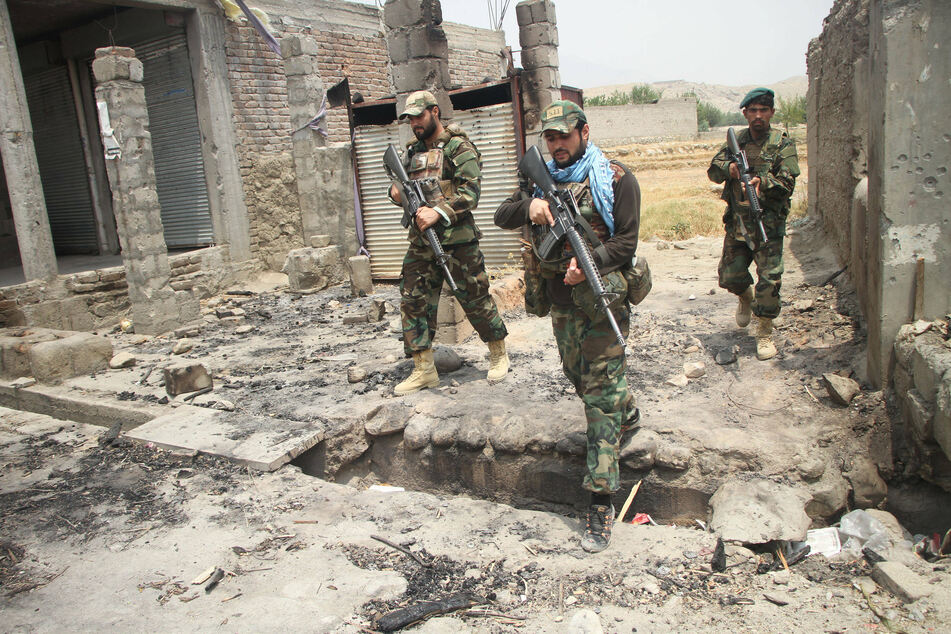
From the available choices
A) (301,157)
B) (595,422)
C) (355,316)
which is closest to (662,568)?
(595,422)

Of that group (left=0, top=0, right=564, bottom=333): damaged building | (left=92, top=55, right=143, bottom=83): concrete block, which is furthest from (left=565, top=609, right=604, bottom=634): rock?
(left=92, top=55, right=143, bottom=83): concrete block

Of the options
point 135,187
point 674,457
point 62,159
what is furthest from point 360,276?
point 62,159

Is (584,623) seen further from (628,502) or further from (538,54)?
(538,54)

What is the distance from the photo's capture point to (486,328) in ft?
14.9

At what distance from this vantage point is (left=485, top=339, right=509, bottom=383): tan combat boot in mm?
4613

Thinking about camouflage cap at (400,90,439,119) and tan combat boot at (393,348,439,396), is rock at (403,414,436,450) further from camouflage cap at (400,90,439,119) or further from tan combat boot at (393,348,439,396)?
camouflage cap at (400,90,439,119)

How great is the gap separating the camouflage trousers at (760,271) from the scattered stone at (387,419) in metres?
2.43

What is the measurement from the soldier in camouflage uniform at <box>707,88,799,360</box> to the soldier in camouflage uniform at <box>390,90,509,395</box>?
168 cm

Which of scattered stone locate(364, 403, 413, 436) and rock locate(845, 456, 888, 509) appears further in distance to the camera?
scattered stone locate(364, 403, 413, 436)

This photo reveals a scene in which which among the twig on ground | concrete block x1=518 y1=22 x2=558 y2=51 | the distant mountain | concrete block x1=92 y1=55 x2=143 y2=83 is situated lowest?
the twig on ground

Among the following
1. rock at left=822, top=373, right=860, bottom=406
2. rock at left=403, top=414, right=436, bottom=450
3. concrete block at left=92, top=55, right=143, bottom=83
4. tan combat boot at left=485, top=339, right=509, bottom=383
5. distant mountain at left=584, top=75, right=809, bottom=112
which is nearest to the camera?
rock at left=822, top=373, right=860, bottom=406

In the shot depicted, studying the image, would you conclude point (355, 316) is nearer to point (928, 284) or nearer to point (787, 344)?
point (787, 344)

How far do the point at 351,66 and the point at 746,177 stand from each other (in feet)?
28.8

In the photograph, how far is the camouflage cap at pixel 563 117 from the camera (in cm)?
286
